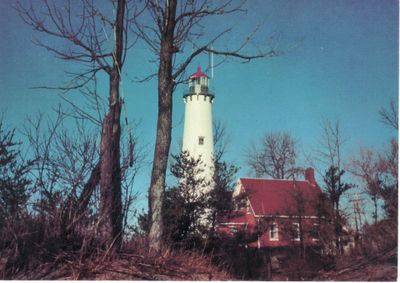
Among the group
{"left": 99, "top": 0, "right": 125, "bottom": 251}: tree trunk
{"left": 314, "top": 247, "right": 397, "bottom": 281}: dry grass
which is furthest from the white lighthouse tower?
{"left": 314, "top": 247, "right": 397, "bottom": 281}: dry grass

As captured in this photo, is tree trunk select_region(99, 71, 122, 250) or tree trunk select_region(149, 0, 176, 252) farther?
tree trunk select_region(149, 0, 176, 252)

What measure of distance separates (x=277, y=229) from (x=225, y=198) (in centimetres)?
169

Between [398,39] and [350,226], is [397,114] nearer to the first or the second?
[398,39]

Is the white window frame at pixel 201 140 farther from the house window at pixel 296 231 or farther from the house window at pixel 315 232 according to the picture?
the house window at pixel 315 232

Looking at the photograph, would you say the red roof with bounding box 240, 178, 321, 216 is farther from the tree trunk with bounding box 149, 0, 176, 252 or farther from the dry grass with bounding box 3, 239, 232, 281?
the dry grass with bounding box 3, 239, 232, 281

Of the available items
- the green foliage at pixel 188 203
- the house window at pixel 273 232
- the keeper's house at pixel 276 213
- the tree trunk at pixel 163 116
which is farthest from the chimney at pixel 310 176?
the tree trunk at pixel 163 116

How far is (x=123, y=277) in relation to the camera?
3.98m

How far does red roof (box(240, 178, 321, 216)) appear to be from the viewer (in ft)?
32.5

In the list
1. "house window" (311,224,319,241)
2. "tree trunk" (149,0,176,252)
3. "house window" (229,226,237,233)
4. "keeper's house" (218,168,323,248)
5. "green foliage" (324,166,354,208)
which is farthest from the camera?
"house window" (229,226,237,233)

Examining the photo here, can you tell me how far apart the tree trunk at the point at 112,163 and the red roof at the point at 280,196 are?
18.4 feet

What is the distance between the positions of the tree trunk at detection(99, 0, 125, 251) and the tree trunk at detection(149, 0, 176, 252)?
562mm

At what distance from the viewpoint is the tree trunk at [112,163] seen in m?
4.49

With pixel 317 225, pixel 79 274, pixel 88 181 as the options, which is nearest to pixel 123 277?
pixel 79 274

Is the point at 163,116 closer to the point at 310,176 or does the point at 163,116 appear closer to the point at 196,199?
the point at 196,199
